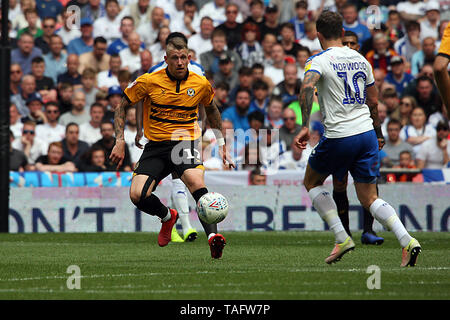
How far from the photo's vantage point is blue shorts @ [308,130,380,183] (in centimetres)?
898

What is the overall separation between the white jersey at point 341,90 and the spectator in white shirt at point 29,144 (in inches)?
390

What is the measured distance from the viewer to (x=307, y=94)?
28.5 ft

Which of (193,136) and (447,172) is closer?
(193,136)

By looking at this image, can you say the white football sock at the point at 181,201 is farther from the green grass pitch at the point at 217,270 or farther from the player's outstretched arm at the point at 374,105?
the player's outstretched arm at the point at 374,105

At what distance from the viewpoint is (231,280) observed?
7.88 metres

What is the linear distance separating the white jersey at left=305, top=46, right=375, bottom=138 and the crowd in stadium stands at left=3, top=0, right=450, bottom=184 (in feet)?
25.4

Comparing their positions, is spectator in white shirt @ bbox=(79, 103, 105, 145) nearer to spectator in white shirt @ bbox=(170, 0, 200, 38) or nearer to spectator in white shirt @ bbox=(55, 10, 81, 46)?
spectator in white shirt @ bbox=(55, 10, 81, 46)

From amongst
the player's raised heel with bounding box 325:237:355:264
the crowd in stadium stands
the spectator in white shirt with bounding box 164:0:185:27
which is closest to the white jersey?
the player's raised heel with bounding box 325:237:355:264

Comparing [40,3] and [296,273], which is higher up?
[40,3]

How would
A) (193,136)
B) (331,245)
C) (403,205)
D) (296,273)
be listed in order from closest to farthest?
(296,273), (193,136), (331,245), (403,205)
